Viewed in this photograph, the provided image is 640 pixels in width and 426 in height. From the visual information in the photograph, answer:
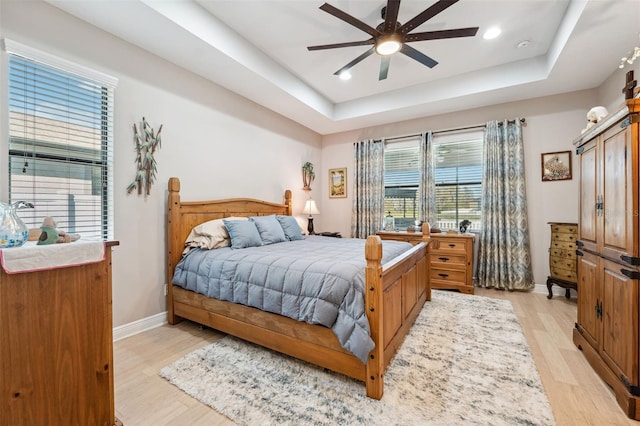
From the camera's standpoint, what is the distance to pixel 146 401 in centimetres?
172

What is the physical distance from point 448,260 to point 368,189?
188 centimetres

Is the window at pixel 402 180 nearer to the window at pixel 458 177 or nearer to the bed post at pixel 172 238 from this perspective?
the window at pixel 458 177

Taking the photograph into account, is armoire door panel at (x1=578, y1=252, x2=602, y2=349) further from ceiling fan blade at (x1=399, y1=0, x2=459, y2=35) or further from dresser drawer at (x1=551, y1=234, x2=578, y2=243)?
ceiling fan blade at (x1=399, y1=0, x2=459, y2=35)

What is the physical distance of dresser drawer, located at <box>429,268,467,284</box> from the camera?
391 centimetres

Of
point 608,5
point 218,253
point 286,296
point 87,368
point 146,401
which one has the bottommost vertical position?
point 146,401

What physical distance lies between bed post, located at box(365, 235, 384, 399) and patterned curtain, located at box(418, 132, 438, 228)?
10.7 feet

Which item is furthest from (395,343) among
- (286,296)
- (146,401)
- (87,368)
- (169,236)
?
(169,236)

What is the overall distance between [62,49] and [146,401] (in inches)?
108

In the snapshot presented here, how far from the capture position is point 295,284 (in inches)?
77.6

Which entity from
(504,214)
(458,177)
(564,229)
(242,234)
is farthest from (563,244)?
(242,234)

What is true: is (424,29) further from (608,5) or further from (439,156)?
(439,156)

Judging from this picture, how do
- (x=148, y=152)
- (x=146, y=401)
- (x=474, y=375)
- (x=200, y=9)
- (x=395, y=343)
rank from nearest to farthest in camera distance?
(x=146, y=401) → (x=474, y=375) → (x=395, y=343) → (x=200, y=9) → (x=148, y=152)

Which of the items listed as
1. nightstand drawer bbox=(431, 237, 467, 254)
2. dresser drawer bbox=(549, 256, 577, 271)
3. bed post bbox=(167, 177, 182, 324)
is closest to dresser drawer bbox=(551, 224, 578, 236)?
dresser drawer bbox=(549, 256, 577, 271)

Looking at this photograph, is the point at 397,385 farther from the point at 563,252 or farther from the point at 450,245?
the point at 563,252
